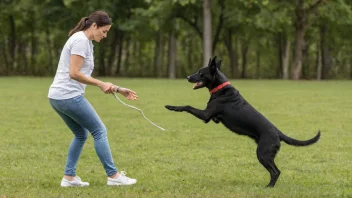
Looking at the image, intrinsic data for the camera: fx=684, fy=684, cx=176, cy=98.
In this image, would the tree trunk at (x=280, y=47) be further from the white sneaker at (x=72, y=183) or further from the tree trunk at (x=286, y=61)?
the white sneaker at (x=72, y=183)

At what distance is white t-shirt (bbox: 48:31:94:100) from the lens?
7.34m

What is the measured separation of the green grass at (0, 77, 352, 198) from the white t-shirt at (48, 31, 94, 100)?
1099 mm

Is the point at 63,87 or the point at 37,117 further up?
the point at 63,87

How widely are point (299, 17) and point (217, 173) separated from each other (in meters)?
36.5

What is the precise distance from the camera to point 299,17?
44.5 m

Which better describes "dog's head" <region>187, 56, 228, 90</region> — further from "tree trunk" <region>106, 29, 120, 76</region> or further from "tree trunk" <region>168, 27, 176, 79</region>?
"tree trunk" <region>106, 29, 120, 76</region>

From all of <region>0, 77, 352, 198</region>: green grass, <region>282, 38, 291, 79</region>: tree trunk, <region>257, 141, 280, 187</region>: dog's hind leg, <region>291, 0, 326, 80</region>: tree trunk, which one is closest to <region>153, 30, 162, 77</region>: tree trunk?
<region>282, 38, 291, 79</region>: tree trunk

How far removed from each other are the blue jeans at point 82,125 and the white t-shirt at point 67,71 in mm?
68

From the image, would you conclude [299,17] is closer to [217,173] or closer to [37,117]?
[37,117]

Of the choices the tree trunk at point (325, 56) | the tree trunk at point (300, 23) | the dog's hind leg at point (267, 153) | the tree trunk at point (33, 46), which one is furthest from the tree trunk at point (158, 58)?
the dog's hind leg at point (267, 153)

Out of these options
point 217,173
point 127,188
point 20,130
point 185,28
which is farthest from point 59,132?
point 185,28

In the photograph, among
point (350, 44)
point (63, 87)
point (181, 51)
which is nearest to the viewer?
point (63, 87)

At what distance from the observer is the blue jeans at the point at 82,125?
7430 millimetres

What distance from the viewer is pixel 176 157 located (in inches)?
431
